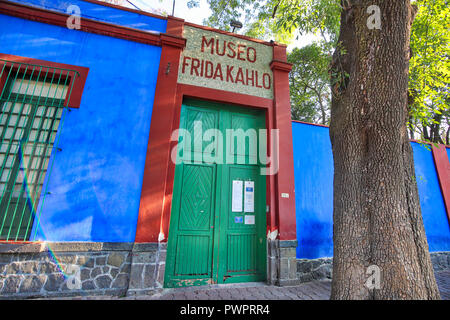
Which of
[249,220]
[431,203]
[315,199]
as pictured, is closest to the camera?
[249,220]

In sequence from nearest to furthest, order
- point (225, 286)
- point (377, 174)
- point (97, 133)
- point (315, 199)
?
1. point (377, 174)
2. point (97, 133)
3. point (225, 286)
4. point (315, 199)

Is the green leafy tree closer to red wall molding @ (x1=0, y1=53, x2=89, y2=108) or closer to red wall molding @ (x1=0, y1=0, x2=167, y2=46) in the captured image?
red wall molding @ (x1=0, y1=0, x2=167, y2=46)

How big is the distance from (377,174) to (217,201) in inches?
113

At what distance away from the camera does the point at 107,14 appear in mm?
4430

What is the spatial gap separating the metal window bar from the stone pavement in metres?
1.55

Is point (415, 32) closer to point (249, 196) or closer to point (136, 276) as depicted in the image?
point (249, 196)

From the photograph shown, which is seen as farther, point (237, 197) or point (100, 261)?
point (237, 197)

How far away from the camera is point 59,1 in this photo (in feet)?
14.1

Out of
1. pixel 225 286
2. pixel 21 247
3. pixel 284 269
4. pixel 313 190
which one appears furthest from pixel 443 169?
pixel 21 247

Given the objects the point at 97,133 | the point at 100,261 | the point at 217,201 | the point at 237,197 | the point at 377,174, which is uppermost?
the point at 97,133

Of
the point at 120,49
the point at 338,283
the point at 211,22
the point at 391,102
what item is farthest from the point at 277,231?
the point at 211,22

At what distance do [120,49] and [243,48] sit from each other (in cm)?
276
